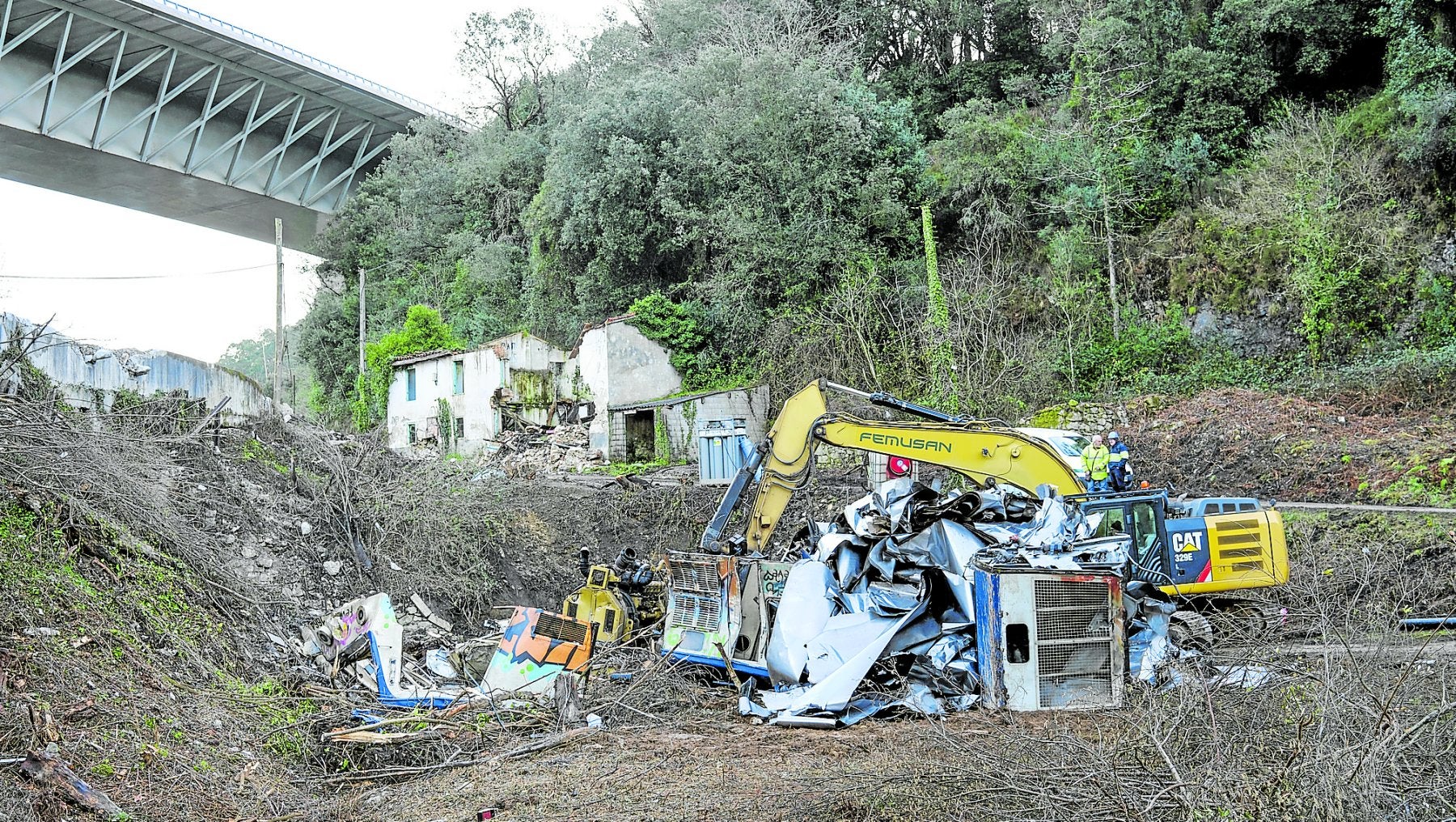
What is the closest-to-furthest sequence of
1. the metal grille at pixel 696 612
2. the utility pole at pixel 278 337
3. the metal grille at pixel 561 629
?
the metal grille at pixel 561 629, the metal grille at pixel 696 612, the utility pole at pixel 278 337

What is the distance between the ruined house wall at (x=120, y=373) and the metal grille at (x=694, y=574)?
7.52 meters

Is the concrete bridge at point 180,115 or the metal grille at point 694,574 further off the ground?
the concrete bridge at point 180,115

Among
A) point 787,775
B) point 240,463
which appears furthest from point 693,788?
point 240,463

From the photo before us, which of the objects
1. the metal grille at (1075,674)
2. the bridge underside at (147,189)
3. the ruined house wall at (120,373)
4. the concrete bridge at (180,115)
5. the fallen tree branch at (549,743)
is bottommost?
the fallen tree branch at (549,743)

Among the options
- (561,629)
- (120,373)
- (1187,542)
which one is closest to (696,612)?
(561,629)

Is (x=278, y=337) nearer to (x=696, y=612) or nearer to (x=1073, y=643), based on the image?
(x=696, y=612)

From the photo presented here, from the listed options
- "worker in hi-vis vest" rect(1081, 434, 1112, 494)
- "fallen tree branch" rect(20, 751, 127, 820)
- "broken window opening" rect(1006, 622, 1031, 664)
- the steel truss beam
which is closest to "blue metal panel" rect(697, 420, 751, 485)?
"worker in hi-vis vest" rect(1081, 434, 1112, 494)

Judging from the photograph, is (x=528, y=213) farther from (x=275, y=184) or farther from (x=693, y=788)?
(x=693, y=788)

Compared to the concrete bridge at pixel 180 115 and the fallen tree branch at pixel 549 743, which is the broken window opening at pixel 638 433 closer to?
the fallen tree branch at pixel 549 743

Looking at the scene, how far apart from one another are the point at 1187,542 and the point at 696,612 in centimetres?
495

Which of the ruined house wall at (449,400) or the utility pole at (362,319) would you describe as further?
the utility pole at (362,319)

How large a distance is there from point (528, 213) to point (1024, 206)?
17294 mm

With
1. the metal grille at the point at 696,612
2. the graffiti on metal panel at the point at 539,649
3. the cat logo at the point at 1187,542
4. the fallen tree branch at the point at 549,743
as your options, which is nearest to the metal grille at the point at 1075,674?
the cat logo at the point at 1187,542

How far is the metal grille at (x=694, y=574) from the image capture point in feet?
30.9
